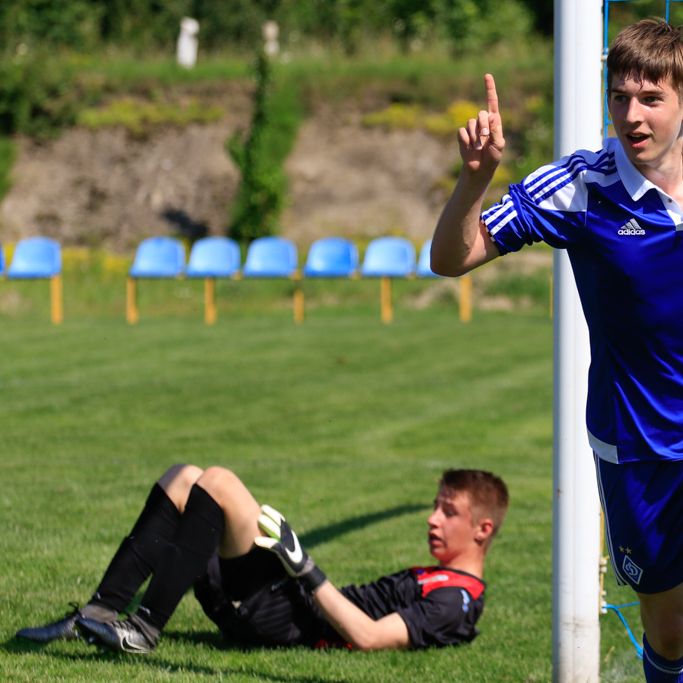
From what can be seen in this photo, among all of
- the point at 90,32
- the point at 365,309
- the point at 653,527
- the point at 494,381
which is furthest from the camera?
the point at 90,32

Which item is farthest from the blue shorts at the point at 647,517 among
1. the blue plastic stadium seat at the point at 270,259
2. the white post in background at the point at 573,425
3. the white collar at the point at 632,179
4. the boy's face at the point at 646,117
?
the blue plastic stadium seat at the point at 270,259

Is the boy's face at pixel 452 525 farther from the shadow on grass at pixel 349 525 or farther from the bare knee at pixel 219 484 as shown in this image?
the shadow on grass at pixel 349 525

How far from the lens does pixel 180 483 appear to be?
502cm

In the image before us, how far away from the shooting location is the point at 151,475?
916cm

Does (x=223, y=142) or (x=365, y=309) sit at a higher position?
(x=223, y=142)

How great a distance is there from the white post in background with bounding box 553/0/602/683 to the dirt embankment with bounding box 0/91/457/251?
74.8 ft

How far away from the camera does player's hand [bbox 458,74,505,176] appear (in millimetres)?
3240

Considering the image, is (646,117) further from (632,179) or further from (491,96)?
(491,96)

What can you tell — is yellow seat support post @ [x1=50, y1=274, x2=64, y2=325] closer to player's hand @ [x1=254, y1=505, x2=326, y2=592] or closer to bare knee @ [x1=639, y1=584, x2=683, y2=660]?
player's hand @ [x1=254, y1=505, x2=326, y2=592]

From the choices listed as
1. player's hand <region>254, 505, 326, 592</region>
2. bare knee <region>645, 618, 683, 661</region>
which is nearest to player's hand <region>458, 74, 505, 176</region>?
bare knee <region>645, 618, 683, 661</region>

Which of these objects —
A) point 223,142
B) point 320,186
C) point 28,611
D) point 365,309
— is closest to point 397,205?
point 320,186

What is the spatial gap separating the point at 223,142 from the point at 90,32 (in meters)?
10.4

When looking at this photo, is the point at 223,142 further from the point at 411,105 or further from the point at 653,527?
the point at 653,527

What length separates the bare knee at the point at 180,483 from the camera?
16.4 feet
